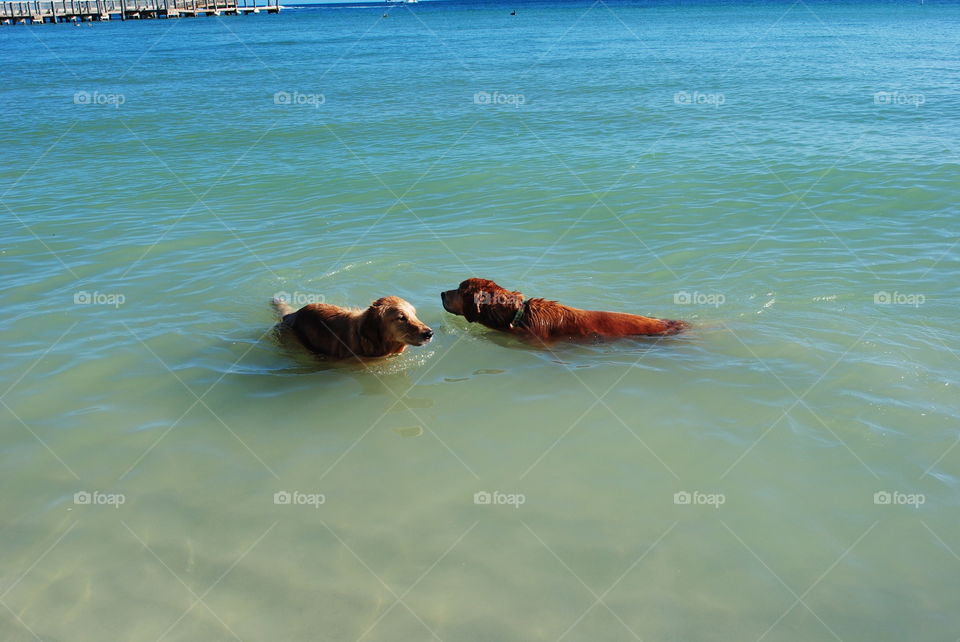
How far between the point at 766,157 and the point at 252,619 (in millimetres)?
14529

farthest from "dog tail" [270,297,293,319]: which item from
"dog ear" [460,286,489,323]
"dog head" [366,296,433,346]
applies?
"dog ear" [460,286,489,323]

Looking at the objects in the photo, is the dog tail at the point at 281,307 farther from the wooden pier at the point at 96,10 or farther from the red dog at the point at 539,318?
the wooden pier at the point at 96,10

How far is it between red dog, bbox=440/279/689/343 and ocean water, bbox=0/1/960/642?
Answer: 0.21 metres

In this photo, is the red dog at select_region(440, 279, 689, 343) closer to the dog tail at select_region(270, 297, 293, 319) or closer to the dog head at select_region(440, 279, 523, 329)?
the dog head at select_region(440, 279, 523, 329)

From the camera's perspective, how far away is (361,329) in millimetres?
7336

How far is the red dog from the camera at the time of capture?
7723mm

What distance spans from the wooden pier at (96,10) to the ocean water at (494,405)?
100 meters

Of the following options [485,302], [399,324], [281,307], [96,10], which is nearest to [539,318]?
[485,302]

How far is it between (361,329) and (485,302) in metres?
1.39

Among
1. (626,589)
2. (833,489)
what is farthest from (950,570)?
(626,589)

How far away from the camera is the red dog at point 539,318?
772cm

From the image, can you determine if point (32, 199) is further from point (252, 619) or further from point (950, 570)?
point (950, 570)

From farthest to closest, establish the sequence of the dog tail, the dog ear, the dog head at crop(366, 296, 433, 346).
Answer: the dog tail, the dog ear, the dog head at crop(366, 296, 433, 346)

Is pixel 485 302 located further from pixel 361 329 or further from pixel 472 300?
pixel 361 329
